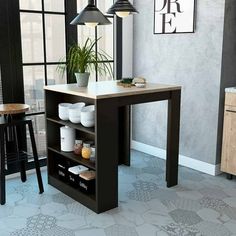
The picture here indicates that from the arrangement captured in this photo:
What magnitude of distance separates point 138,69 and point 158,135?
0.88 meters

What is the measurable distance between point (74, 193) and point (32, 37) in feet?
5.35

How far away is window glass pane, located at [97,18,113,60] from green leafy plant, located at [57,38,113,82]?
0.18ft

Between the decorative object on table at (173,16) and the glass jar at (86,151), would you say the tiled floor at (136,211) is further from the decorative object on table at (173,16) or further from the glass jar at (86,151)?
the decorative object on table at (173,16)

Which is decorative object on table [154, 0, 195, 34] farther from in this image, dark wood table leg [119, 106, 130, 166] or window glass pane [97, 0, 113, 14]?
dark wood table leg [119, 106, 130, 166]

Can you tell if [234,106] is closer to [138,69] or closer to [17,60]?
[138,69]

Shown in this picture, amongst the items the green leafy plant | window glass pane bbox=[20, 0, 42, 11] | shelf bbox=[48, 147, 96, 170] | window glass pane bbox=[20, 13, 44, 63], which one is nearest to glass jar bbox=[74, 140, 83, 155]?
shelf bbox=[48, 147, 96, 170]

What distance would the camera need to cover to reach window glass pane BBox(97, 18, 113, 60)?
13.7 feet

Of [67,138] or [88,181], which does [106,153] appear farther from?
[67,138]

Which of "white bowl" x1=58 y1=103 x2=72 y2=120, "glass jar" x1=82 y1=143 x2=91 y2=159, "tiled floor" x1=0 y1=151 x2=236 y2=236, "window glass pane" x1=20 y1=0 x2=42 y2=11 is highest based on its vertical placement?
"window glass pane" x1=20 y1=0 x2=42 y2=11

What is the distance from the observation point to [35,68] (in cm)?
362

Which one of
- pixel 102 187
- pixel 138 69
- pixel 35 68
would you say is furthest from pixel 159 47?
pixel 102 187

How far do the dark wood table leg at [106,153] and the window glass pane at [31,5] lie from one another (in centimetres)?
143

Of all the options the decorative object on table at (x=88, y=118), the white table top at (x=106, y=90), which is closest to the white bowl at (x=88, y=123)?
the decorative object on table at (x=88, y=118)

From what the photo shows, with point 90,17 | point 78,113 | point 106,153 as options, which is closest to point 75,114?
point 78,113
